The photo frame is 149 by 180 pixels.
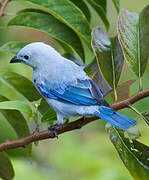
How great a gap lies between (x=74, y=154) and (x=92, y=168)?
44cm

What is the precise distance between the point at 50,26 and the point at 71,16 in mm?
269

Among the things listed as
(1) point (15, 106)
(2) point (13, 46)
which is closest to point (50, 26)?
(2) point (13, 46)

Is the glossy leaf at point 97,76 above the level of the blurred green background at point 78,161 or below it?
above

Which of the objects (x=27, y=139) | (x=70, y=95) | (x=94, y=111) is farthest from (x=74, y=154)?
(x=27, y=139)

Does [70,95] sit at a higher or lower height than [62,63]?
lower

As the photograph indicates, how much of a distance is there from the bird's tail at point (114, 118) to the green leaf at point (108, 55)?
0.66 feet

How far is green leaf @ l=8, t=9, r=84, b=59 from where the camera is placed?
3.15m

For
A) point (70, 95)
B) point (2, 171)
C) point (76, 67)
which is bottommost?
point (2, 171)

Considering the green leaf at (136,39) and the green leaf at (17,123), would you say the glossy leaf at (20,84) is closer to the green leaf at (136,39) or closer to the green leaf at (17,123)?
the green leaf at (17,123)

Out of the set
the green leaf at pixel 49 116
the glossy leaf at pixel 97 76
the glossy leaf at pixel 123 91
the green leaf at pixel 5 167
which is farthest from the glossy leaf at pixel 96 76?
the green leaf at pixel 5 167

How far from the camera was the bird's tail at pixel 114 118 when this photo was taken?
2684 mm

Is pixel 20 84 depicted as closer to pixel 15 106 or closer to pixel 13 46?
pixel 13 46

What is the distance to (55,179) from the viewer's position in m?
4.30

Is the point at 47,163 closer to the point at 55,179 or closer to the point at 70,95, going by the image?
the point at 55,179
